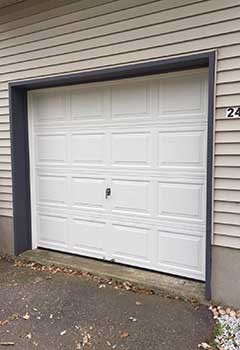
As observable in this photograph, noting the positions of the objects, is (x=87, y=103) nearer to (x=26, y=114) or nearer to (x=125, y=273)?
(x=26, y=114)

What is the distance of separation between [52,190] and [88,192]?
2.07 feet

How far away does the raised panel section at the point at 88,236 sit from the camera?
4188mm

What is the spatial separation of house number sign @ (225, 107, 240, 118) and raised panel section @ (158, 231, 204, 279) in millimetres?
1332

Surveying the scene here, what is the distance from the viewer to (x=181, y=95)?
3469 mm

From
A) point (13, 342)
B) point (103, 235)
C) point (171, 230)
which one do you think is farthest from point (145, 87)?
point (13, 342)

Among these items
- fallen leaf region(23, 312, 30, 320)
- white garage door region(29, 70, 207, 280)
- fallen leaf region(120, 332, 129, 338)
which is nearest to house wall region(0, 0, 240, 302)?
white garage door region(29, 70, 207, 280)

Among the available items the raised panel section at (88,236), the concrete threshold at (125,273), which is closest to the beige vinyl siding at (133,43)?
the concrete threshold at (125,273)

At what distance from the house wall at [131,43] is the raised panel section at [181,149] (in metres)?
0.36

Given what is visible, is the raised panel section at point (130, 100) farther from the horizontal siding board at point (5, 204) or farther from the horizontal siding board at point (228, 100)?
the horizontal siding board at point (5, 204)

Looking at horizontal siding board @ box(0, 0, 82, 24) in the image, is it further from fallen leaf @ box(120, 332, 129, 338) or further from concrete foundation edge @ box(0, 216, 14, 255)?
fallen leaf @ box(120, 332, 129, 338)

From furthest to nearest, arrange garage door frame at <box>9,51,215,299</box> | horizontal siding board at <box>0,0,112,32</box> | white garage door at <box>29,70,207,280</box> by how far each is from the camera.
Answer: horizontal siding board at <box>0,0,112,32</box> < white garage door at <box>29,70,207,280</box> < garage door frame at <box>9,51,215,299</box>

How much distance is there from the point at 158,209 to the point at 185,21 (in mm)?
1965

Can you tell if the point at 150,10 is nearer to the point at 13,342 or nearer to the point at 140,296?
the point at 140,296

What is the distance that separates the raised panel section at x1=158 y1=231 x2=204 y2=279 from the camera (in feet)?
11.5
